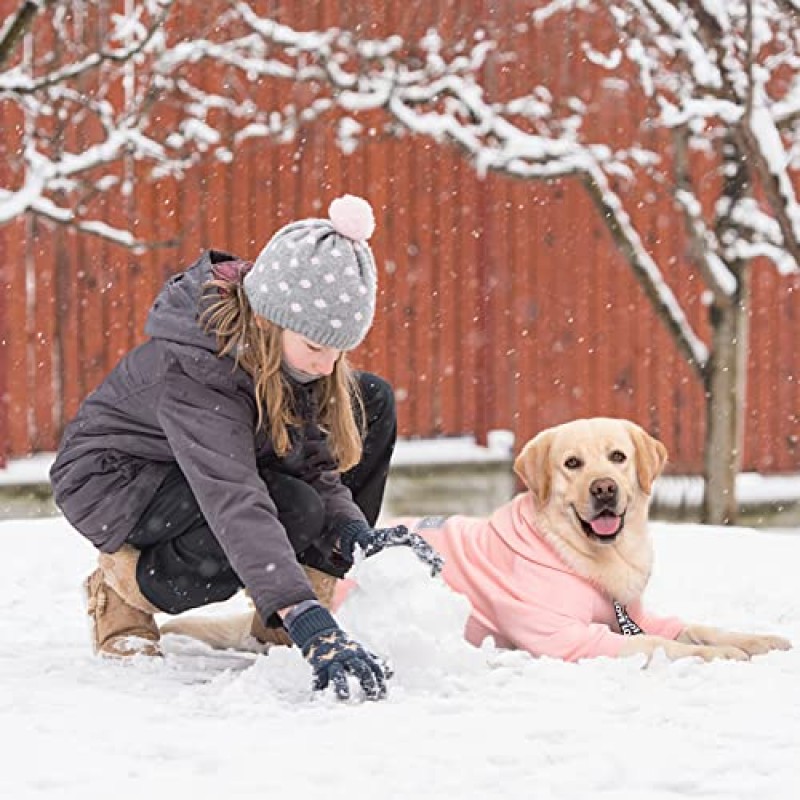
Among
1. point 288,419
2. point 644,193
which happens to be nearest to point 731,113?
point 644,193

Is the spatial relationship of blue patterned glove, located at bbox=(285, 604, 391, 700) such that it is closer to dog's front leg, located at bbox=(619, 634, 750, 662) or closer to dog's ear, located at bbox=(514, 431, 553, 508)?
dog's front leg, located at bbox=(619, 634, 750, 662)

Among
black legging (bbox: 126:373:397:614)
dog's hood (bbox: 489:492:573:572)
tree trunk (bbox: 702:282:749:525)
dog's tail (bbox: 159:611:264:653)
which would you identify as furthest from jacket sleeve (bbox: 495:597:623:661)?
tree trunk (bbox: 702:282:749:525)

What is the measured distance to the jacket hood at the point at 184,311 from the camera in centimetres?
322

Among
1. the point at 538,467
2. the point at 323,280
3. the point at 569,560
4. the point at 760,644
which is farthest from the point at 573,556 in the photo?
the point at 323,280

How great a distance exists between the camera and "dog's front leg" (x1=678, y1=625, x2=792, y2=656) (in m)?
3.40

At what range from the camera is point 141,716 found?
2793 mm

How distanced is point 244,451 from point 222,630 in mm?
827

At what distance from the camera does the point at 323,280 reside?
10.1ft

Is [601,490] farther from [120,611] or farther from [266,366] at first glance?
[120,611]

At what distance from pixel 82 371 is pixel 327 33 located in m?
2.26

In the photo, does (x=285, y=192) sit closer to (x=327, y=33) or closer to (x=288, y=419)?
(x=327, y=33)

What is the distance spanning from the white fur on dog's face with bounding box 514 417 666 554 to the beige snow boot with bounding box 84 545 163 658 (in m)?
1.08

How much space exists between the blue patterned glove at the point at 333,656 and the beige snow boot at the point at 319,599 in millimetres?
746

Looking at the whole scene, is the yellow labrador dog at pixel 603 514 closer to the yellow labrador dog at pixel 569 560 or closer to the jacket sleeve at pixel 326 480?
the yellow labrador dog at pixel 569 560
